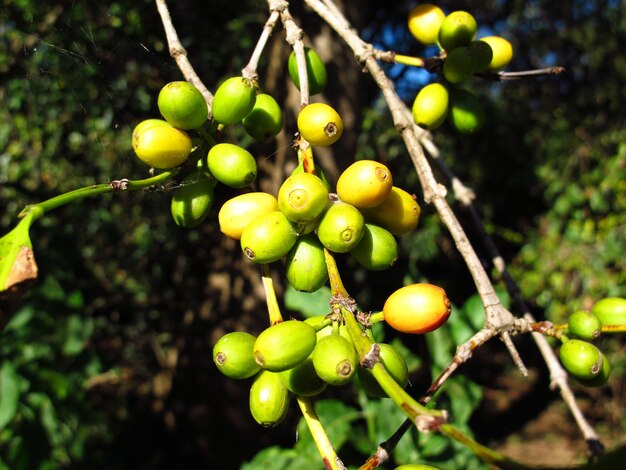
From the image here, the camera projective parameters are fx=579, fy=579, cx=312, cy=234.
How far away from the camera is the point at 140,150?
3.68 feet

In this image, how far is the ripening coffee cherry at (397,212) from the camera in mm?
1179

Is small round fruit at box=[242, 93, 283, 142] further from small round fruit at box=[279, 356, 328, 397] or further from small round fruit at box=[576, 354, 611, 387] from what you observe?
small round fruit at box=[576, 354, 611, 387]

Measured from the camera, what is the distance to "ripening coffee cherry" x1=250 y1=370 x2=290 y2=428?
3.53 ft

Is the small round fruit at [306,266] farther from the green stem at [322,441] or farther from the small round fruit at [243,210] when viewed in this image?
the green stem at [322,441]

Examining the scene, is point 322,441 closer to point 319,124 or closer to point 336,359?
point 336,359

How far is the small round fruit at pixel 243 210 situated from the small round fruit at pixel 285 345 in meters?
0.24

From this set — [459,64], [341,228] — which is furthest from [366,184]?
[459,64]

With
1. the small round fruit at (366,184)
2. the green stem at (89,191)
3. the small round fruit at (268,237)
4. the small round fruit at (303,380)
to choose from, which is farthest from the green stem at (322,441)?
the green stem at (89,191)

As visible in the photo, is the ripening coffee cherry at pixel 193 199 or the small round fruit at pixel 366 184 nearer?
the small round fruit at pixel 366 184

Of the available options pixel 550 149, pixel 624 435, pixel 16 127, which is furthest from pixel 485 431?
pixel 16 127

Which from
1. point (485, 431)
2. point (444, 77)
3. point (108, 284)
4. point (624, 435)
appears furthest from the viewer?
point (485, 431)

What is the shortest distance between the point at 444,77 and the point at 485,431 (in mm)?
6212

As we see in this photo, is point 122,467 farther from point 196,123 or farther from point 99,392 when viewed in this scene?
point 196,123

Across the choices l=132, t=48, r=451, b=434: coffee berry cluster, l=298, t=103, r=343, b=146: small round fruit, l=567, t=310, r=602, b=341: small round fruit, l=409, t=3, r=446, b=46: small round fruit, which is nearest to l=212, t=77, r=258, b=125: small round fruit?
l=132, t=48, r=451, b=434: coffee berry cluster
